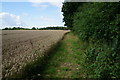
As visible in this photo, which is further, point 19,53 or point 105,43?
point 19,53

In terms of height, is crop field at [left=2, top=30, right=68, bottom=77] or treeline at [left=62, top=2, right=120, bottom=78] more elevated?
treeline at [left=62, top=2, right=120, bottom=78]

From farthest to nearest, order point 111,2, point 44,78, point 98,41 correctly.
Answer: point 98,41, point 111,2, point 44,78

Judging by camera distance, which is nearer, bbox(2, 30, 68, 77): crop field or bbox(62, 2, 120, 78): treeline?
bbox(62, 2, 120, 78): treeline

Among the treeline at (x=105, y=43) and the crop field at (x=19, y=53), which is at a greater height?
the treeline at (x=105, y=43)

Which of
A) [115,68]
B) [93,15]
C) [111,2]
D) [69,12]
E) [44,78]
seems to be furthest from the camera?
[69,12]

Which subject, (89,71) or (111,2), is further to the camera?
(111,2)

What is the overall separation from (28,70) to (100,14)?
4107 mm

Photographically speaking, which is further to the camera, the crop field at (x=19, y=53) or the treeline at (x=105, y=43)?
the crop field at (x=19, y=53)

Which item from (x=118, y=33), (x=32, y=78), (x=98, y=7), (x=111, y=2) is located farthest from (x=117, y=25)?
(x=32, y=78)

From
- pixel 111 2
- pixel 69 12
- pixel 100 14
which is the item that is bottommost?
pixel 100 14

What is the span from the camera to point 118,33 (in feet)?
17.3

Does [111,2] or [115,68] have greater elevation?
[111,2]

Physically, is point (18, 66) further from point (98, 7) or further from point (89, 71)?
point (98, 7)

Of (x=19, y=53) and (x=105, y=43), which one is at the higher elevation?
(x=105, y=43)
